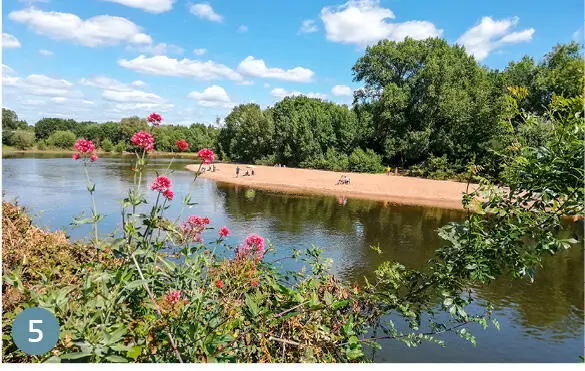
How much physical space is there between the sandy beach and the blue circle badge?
30.1 meters

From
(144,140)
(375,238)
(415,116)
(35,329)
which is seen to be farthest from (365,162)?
(35,329)

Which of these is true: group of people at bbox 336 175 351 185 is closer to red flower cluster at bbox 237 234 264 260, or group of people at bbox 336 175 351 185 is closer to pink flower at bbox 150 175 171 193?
red flower cluster at bbox 237 234 264 260

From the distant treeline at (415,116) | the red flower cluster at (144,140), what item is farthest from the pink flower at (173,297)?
the distant treeline at (415,116)

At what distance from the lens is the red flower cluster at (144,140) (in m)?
3.08

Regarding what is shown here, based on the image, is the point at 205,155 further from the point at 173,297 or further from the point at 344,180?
the point at 344,180

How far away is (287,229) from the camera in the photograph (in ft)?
63.7

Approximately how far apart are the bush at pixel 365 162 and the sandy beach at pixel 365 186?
117 inches

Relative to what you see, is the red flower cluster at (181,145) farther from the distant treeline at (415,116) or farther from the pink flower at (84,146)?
the distant treeline at (415,116)

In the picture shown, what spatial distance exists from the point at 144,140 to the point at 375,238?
16551mm

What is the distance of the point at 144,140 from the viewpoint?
3.12 meters

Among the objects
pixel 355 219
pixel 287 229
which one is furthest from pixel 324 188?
pixel 287 229

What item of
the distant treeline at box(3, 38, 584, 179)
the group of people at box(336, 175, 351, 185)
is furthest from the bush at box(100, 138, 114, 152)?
the group of people at box(336, 175, 351, 185)

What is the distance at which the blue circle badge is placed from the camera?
2.24 m

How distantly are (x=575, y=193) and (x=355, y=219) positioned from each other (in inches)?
823
